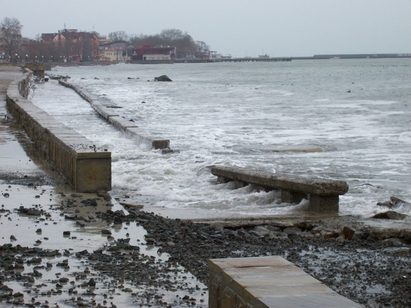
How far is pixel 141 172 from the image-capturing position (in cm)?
1403

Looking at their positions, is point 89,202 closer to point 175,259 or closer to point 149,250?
point 149,250

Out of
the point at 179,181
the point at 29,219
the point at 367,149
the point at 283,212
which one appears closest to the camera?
the point at 29,219

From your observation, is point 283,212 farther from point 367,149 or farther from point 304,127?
point 304,127

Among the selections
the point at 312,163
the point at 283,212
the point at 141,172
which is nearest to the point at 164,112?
the point at 312,163

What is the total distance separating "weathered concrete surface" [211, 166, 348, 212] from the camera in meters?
10.5

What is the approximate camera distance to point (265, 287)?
393cm

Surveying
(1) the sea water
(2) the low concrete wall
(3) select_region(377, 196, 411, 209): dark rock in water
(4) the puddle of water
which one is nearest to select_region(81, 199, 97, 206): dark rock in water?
(4) the puddle of water

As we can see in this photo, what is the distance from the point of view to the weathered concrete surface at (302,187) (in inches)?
415

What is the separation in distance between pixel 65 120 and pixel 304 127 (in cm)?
921

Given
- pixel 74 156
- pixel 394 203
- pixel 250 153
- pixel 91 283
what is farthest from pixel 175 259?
pixel 250 153

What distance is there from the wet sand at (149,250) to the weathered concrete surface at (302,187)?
0.49 meters

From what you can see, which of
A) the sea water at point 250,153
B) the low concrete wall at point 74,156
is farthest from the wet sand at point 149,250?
the sea water at point 250,153

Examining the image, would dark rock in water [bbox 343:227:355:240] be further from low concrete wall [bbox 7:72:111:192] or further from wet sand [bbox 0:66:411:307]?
low concrete wall [bbox 7:72:111:192]

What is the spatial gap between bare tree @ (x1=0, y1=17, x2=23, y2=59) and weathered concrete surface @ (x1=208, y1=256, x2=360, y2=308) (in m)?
174
